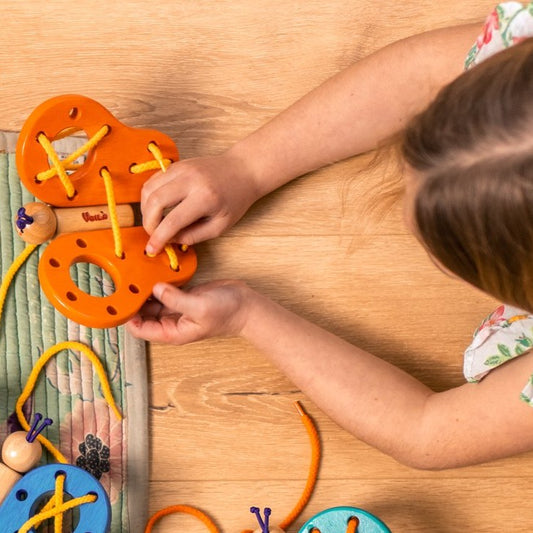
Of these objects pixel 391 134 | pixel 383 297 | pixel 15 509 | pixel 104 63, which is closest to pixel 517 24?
pixel 391 134

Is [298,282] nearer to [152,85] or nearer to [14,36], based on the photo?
[152,85]

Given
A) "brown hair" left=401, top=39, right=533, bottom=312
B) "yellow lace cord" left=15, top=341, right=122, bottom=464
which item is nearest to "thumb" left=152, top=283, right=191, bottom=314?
"yellow lace cord" left=15, top=341, right=122, bottom=464

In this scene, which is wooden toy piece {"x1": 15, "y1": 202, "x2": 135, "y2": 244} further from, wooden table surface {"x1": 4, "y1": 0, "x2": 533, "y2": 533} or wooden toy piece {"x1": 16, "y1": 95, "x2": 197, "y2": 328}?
wooden table surface {"x1": 4, "y1": 0, "x2": 533, "y2": 533}

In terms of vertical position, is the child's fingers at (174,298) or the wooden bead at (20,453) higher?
the child's fingers at (174,298)

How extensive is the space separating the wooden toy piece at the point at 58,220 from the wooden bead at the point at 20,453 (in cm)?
17

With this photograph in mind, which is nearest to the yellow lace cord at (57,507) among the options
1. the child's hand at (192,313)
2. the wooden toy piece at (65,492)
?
the wooden toy piece at (65,492)

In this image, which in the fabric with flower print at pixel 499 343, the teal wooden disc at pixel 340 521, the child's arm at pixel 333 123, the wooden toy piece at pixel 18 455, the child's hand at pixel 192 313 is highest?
the child's arm at pixel 333 123

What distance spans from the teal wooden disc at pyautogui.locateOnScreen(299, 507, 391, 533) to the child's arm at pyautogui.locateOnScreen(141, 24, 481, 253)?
0.27 meters

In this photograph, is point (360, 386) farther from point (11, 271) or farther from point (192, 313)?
point (11, 271)

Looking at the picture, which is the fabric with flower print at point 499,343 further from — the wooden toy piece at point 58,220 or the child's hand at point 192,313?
the wooden toy piece at point 58,220

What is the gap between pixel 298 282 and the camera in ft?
2.45

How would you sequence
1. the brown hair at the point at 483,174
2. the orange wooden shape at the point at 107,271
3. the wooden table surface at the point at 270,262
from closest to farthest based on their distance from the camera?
1. the brown hair at the point at 483,174
2. the orange wooden shape at the point at 107,271
3. the wooden table surface at the point at 270,262

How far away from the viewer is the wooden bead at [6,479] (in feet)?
2.16

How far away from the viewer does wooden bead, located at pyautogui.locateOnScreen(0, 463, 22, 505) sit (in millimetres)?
658
